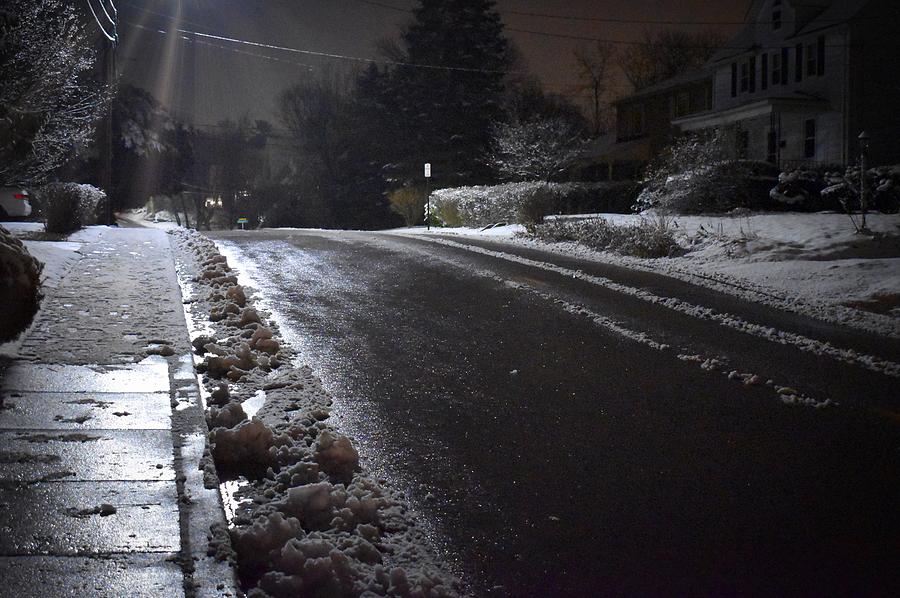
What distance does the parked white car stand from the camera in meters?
24.7

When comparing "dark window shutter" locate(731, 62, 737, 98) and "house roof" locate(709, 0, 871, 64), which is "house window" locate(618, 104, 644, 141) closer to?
"house roof" locate(709, 0, 871, 64)

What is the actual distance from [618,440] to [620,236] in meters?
13.5

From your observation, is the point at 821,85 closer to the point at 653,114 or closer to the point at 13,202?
the point at 653,114

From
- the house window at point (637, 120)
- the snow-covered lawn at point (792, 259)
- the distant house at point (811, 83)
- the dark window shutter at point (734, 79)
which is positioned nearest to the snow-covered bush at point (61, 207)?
the snow-covered lawn at point (792, 259)

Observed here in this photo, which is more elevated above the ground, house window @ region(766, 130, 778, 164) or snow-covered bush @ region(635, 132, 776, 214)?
house window @ region(766, 130, 778, 164)

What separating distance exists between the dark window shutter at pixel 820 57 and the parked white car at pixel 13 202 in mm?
28924

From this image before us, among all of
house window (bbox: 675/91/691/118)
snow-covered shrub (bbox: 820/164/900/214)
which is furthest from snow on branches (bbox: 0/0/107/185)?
house window (bbox: 675/91/691/118)

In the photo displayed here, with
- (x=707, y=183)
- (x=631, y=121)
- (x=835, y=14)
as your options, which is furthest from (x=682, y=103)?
(x=707, y=183)

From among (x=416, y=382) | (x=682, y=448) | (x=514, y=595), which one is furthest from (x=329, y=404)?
(x=514, y=595)

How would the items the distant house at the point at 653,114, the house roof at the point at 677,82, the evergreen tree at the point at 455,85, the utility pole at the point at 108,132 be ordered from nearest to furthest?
→ the utility pole at the point at 108,132 → the house roof at the point at 677,82 → the distant house at the point at 653,114 → the evergreen tree at the point at 455,85

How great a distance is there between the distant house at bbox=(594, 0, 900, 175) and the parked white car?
73.9ft

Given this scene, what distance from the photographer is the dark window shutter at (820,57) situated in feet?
112

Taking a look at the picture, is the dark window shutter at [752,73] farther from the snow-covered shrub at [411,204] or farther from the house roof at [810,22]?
the snow-covered shrub at [411,204]

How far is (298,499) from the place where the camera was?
14.4ft
